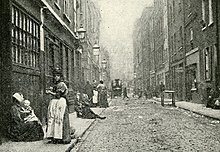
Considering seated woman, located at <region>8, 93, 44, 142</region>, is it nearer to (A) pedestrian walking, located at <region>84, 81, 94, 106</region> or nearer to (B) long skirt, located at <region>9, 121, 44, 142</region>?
(B) long skirt, located at <region>9, 121, 44, 142</region>

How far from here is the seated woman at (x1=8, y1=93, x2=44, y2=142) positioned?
8133mm

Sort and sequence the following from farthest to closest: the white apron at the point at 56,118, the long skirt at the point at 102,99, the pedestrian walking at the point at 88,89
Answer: the long skirt at the point at 102,99
the pedestrian walking at the point at 88,89
the white apron at the point at 56,118

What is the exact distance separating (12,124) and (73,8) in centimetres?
1333

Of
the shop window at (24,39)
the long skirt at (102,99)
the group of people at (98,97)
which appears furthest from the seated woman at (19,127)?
the long skirt at (102,99)

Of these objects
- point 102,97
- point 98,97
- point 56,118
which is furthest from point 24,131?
point 98,97

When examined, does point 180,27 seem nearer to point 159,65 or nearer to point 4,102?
point 159,65

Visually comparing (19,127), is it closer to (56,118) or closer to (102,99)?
(56,118)

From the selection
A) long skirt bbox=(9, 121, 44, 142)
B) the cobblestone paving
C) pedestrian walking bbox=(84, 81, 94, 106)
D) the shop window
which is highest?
the shop window

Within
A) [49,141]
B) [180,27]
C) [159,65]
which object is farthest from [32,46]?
[159,65]

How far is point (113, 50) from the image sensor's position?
93688 millimetres

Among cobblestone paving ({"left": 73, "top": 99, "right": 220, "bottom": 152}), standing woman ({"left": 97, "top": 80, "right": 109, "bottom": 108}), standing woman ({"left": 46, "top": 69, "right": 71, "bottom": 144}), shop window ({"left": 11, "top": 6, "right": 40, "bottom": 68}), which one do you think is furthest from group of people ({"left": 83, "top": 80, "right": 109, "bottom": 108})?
standing woman ({"left": 46, "top": 69, "right": 71, "bottom": 144})

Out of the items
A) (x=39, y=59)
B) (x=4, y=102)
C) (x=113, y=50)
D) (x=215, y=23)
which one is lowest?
(x=4, y=102)

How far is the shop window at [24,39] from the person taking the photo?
29.6 ft

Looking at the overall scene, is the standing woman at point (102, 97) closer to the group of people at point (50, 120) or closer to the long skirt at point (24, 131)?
the group of people at point (50, 120)
